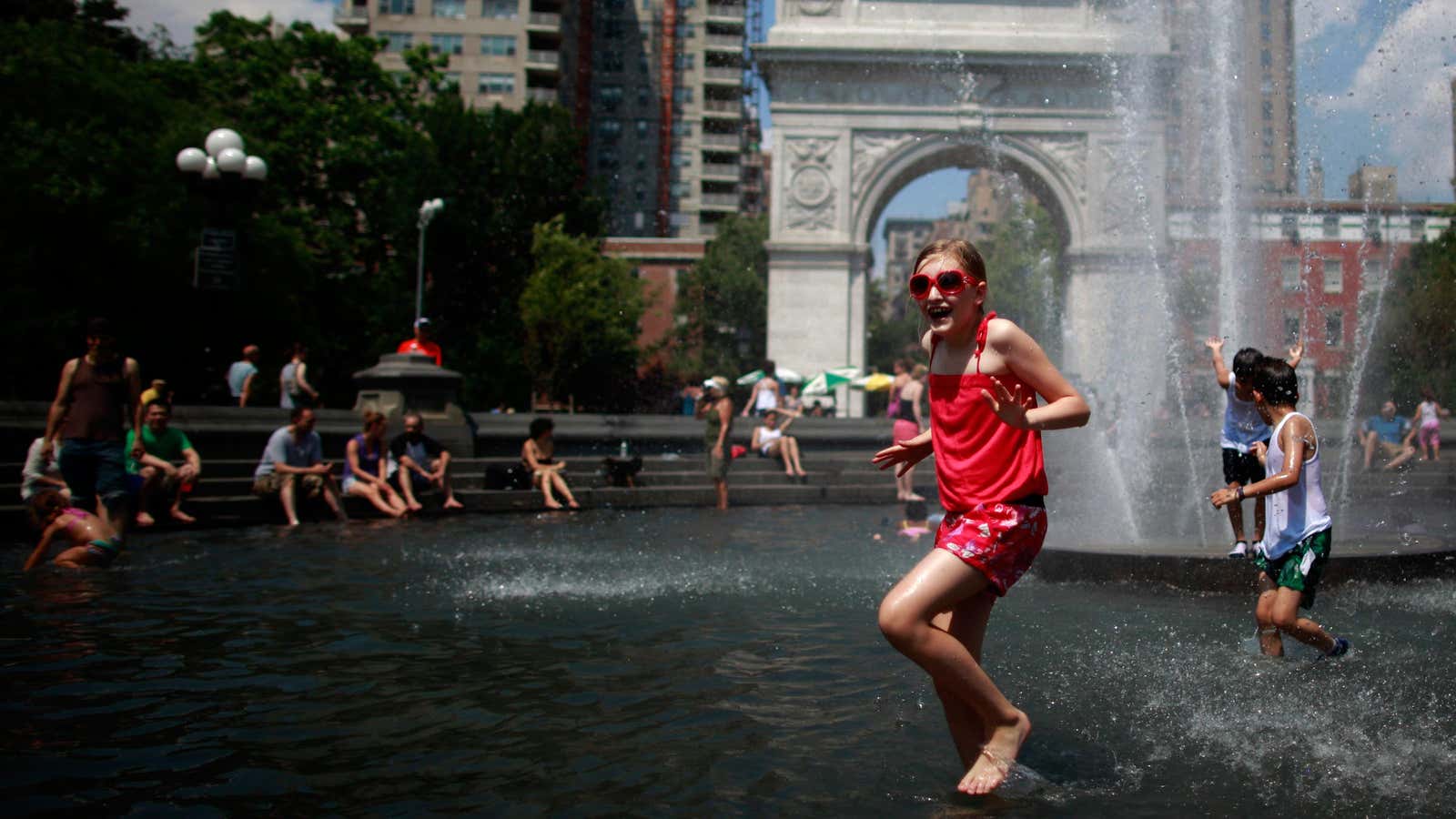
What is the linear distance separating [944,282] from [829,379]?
1041 inches

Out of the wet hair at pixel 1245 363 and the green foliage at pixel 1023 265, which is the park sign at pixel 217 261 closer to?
the wet hair at pixel 1245 363

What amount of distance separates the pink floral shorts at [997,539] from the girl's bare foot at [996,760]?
0.40 m

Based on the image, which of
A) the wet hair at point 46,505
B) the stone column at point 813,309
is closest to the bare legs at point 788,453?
the wet hair at point 46,505

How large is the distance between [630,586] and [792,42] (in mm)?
24298

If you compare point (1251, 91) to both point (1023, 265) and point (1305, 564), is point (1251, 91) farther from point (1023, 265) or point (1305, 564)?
point (1023, 265)

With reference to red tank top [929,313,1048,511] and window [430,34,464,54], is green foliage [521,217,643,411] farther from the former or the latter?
red tank top [929,313,1048,511]

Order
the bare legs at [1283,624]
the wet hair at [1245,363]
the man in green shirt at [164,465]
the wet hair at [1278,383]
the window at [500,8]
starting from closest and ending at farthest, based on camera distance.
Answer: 1. the bare legs at [1283,624]
2. the wet hair at [1278,383]
3. the wet hair at [1245,363]
4. the man in green shirt at [164,465]
5. the window at [500,8]

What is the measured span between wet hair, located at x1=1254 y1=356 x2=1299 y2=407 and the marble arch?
80.2ft

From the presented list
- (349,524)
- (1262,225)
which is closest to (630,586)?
(349,524)

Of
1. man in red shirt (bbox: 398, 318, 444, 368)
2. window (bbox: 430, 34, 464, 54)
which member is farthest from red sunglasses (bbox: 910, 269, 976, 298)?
window (bbox: 430, 34, 464, 54)

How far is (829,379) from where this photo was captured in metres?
30.0

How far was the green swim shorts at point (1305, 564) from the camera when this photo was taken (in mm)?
5195

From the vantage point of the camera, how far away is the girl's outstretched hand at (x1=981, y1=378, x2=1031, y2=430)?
11.0 feet

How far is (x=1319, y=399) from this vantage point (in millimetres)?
22453
